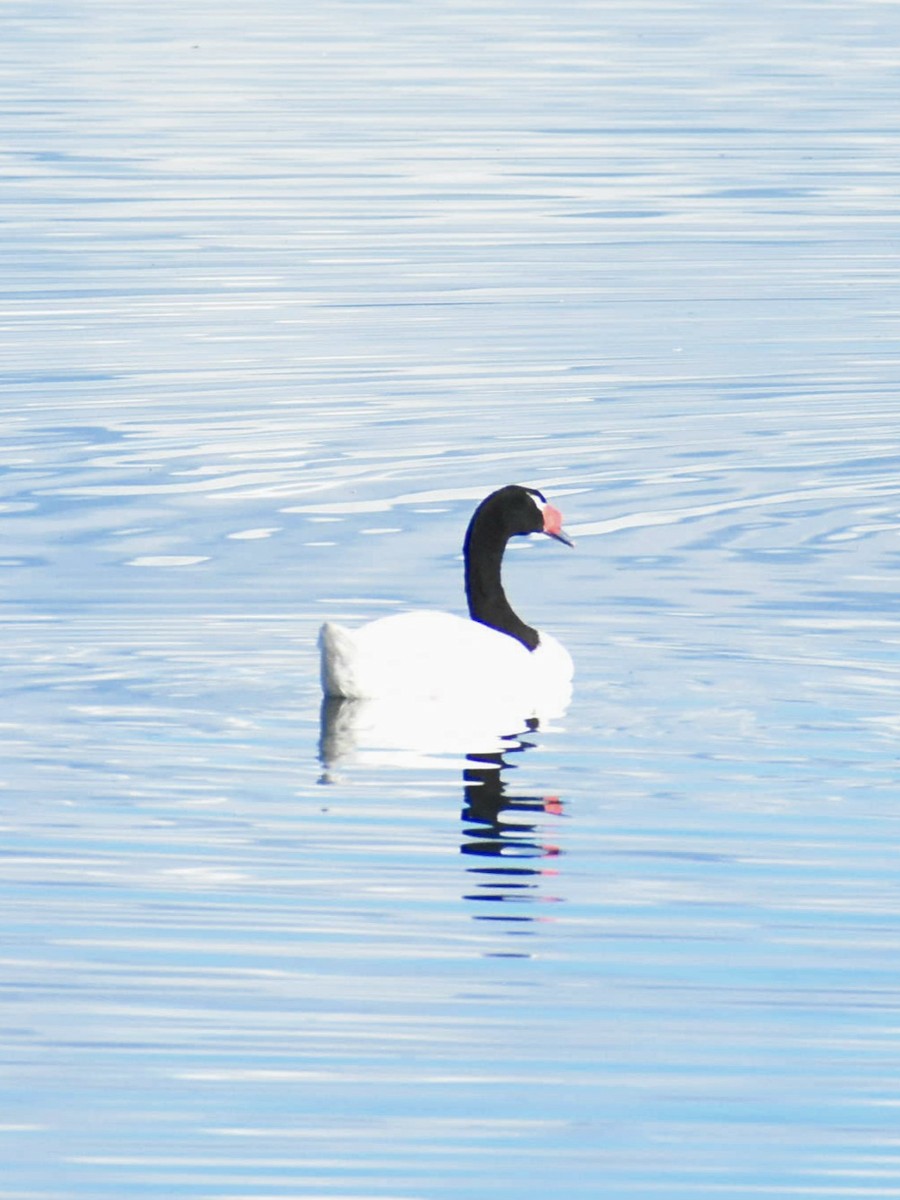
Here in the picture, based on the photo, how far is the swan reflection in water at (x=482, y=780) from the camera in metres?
9.21

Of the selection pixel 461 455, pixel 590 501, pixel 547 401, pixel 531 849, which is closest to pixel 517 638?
pixel 531 849

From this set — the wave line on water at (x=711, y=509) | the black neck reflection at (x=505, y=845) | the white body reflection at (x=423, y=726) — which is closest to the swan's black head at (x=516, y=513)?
the white body reflection at (x=423, y=726)

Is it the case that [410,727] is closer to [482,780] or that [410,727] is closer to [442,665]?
[442,665]

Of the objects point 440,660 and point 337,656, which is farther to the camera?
point 440,660

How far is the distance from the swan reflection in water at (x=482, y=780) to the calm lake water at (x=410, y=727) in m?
0.03

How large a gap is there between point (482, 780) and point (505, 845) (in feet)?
2.89

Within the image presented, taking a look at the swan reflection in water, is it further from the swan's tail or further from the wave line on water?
the wave line on water

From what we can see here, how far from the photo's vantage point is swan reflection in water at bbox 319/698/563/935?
9.21 metres

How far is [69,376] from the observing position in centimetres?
1962

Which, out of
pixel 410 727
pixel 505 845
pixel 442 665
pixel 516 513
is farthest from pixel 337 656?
pixel 516 513

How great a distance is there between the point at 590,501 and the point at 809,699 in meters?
4.87

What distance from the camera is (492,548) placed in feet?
41.8

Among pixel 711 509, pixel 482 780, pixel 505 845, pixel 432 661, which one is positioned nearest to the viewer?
pixel 505 845

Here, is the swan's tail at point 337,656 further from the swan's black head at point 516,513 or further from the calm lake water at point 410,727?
the swan's black head at point 516,513
